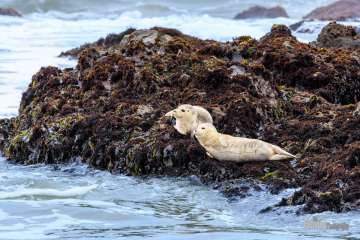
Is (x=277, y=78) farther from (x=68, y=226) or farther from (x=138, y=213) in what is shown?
(x=68, y=226)

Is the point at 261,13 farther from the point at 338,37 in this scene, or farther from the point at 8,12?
the point at 338,37

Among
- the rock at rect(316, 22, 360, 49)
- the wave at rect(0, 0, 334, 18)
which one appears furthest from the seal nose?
the wave at rect(0, 0, 334, 18)

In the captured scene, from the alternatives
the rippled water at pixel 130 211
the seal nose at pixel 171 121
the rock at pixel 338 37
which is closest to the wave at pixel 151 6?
the rock at pixel 338 37

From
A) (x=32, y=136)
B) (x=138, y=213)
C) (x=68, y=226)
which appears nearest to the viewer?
(x=68, y=226)

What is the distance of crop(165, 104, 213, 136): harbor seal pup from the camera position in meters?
8.11

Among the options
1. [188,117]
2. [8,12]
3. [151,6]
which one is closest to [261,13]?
[151,6]

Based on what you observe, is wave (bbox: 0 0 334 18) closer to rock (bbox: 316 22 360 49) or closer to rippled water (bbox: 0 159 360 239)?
rock (bbox: 316 22 360 49)

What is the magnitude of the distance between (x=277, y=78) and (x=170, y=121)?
170 centimetres

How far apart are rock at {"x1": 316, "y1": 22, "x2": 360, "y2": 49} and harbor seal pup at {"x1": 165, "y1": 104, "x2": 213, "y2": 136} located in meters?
5.13

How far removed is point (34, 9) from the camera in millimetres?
42062

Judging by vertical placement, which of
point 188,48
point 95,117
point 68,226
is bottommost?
point 68,226

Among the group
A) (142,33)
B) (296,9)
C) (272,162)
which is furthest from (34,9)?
(272,162)

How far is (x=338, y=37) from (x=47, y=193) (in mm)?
6954

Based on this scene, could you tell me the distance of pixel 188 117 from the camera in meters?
8.12
